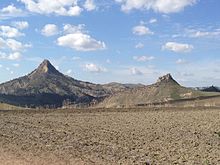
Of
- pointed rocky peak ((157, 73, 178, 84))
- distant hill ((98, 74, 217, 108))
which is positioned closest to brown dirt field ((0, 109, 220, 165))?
distant hill ((98, 74, 217, 108))

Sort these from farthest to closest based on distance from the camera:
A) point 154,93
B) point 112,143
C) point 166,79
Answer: point 166,79
point 154,93
point 112,143

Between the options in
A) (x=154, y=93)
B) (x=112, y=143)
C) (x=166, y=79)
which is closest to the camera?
(x=112, y=143)

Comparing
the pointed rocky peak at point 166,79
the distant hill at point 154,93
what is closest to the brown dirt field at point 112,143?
the distant hill at point 154,93

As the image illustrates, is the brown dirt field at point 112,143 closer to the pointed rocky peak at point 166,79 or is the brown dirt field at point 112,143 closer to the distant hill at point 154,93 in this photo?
the distant hill at point 154,93

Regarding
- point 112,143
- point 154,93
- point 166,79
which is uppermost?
point 166,79

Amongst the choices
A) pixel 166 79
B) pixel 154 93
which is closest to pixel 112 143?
pixel 154 93

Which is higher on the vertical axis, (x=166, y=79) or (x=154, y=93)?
(x=166, y=79)

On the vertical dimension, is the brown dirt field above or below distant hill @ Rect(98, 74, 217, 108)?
below

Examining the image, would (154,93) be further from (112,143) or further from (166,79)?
(112,143)

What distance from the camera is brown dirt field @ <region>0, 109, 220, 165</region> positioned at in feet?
70.2

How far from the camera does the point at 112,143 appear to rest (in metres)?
26.9

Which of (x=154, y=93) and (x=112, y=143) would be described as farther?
(x=154, y=93)

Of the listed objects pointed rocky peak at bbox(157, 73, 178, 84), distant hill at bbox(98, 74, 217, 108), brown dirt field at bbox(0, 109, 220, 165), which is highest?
pointed rocky peak at bbox(157, 73, 178, 84)

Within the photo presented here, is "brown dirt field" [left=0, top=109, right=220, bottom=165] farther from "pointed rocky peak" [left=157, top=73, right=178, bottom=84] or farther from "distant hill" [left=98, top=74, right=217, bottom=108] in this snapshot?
"pointed rocky peak" [left=157, top=73, right=178, bottom=84]
